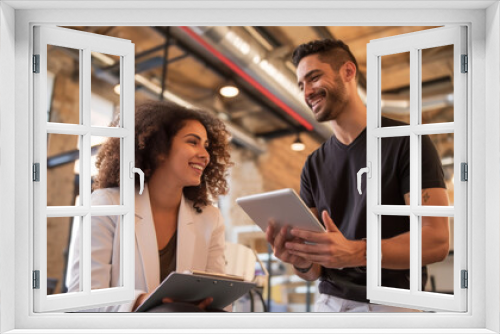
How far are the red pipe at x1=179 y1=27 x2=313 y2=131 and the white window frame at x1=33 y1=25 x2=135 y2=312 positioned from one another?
131cm

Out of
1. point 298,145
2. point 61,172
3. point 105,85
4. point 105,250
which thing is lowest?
point 105,250

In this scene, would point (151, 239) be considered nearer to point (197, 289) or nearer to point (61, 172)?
point (197, 289)

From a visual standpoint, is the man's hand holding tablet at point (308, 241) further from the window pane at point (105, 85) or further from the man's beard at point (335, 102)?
the window pane at point (105, 85)

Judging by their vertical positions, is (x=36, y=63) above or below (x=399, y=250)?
above

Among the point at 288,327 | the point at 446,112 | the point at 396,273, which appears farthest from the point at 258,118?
the point at 288,327

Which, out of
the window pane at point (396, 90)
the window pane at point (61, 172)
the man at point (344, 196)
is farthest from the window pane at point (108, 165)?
the window pane at point (396, 90)

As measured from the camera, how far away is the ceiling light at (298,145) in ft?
13.6

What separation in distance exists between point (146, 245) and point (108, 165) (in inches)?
26.4

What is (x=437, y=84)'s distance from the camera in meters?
3.65

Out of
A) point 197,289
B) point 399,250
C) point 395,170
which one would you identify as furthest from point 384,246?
point 197,289

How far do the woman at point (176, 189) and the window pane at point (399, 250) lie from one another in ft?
4.03

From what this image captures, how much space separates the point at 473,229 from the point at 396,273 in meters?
0.85

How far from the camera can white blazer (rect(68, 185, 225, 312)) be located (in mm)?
2996

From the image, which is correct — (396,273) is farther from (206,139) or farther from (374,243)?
(206,139)
